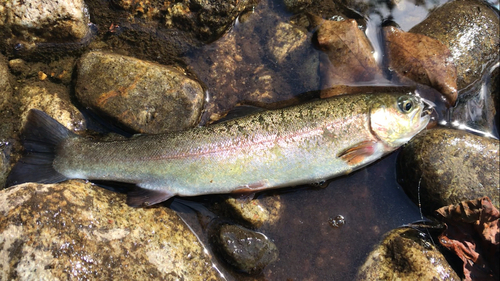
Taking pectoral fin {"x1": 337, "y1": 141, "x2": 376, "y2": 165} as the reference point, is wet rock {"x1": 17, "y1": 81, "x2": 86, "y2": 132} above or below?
above

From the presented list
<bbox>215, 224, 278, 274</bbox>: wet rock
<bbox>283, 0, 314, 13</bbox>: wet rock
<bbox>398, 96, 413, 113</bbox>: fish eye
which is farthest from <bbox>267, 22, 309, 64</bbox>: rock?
<bbox>215, 224, 278, 274</bbox>: wet rock

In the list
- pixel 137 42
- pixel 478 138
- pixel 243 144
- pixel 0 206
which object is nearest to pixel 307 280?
pixel 243 144

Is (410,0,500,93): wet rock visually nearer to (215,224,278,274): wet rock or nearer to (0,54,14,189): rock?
(215,224,278,274): wet rock

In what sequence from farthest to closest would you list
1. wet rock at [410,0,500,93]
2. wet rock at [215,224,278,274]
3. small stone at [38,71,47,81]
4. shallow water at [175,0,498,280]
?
wet rock at [410,0,500,93] → small stone at [38,71,47,81] → shallow water at [175,0,498,280] → wet rock at [215,224,278,274]

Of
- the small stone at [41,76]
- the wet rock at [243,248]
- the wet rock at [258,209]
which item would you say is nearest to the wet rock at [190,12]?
the small stone at [41,76]

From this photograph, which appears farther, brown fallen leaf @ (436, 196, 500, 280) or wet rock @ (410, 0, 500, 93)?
wet rock @ (410, 0, 500, 93)

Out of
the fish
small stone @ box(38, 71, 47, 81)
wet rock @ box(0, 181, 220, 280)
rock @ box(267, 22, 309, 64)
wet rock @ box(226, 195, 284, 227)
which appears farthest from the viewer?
rock @ box(267, 22, 309, 64)

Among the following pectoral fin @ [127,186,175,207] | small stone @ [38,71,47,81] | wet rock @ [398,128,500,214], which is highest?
small stone @ [38,71,47,81]
